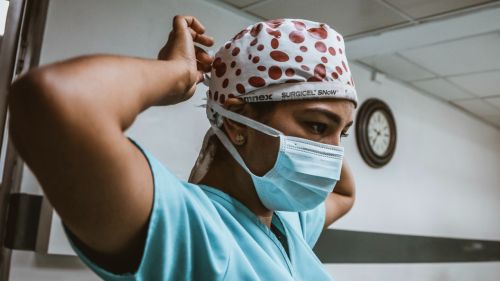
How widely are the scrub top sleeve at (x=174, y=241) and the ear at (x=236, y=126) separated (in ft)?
0.96

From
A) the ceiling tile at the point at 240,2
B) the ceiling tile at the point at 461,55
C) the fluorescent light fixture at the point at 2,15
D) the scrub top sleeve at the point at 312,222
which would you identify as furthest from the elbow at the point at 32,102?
the ceiling tile at the point at 461,55

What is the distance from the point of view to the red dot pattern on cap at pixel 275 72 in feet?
3.42

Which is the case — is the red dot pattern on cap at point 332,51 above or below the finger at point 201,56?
above

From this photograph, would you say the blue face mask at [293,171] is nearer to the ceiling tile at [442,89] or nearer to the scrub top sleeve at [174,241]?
the scrub top sleeve at [174,241]

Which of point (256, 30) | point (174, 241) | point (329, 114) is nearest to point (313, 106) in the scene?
point (329, 114)

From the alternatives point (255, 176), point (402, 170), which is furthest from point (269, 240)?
point (402, 170)

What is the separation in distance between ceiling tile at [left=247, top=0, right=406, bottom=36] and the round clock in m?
0.98

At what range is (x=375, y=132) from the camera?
376 centimetres

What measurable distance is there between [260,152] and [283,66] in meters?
0.23

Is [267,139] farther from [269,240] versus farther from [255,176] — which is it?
[269,240]

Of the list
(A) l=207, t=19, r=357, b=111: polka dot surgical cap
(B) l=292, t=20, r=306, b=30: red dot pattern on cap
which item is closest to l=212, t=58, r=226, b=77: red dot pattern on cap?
(A) l=207, t=19, r=357, b=111: polka dot surgical cap

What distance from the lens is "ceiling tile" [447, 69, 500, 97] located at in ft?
12.5

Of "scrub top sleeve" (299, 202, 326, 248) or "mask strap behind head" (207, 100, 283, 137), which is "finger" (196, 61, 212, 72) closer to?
"mask strap behind head" (207, 100, 283, 137)

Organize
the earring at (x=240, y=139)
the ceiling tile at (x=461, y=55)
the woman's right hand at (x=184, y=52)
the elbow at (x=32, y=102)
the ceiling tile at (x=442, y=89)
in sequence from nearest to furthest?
the elbow at (x=32, y=102), the woman's right hand at (x=184, y=52), the earring at (x=240, y=139), the ceiling tile at (x=461, y=55), the ceiling tile at (x=442, y=89)
